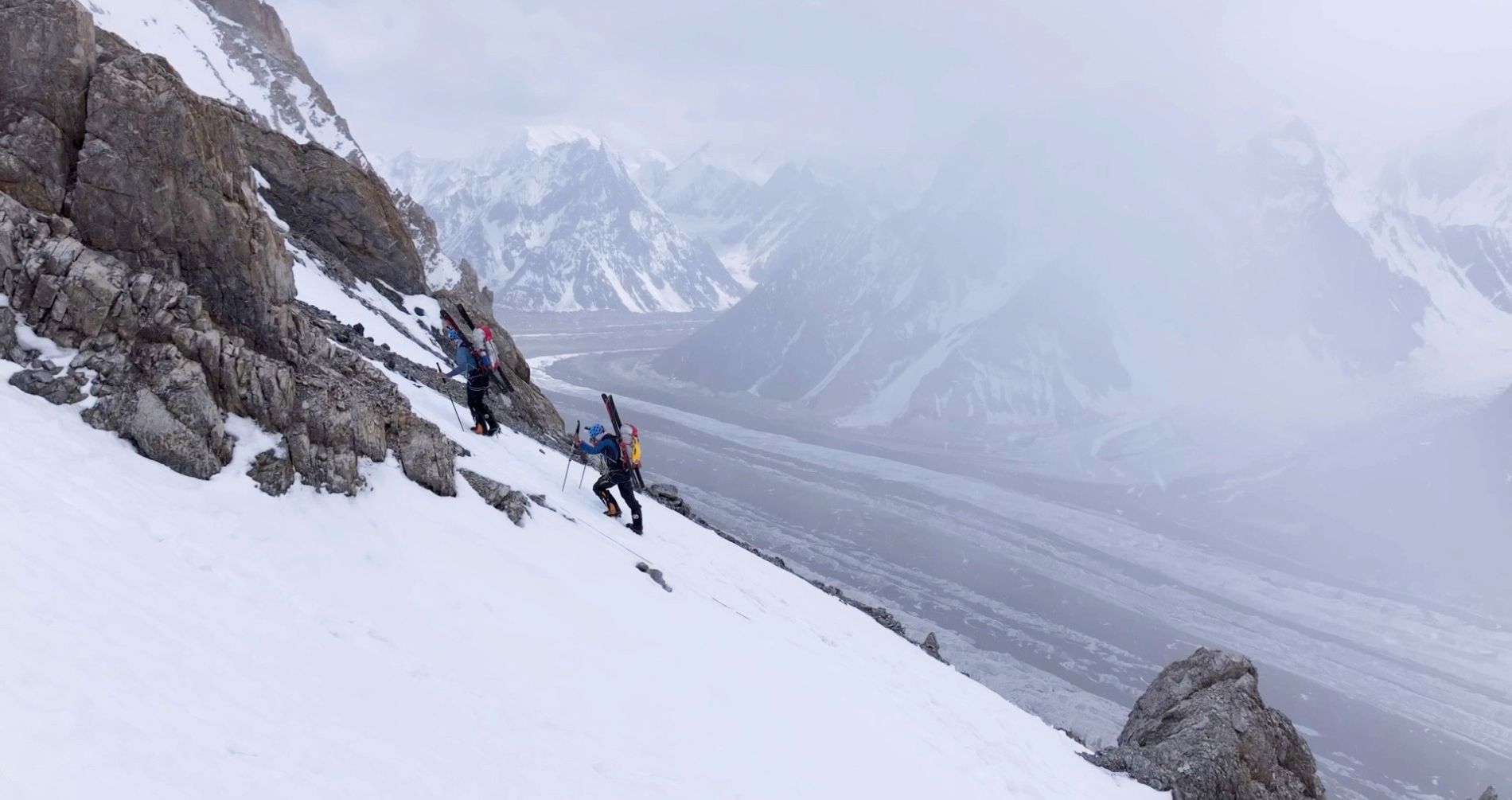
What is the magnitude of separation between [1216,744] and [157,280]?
19156 millimetres

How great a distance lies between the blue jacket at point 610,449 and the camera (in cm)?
1662

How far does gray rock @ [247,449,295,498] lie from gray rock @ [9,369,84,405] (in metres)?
1.86

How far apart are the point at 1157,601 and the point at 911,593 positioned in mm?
28621

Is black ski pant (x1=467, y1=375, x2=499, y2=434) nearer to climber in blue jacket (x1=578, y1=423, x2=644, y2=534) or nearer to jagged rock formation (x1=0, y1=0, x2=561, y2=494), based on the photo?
climber in blue jacket (x1=578, y1=423, x2=644, y2=534)

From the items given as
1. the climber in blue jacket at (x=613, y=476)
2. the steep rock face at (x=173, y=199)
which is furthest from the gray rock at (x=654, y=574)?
A: the steep rock face at (x=173, y=199)

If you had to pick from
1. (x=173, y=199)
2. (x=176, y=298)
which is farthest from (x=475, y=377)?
(x=176, y=298)

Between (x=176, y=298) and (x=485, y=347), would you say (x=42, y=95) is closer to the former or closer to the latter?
(x=176, y=298)

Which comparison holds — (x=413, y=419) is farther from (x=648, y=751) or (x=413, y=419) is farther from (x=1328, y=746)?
(x=1328, y=746)

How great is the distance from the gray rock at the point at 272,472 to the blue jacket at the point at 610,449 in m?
7.17

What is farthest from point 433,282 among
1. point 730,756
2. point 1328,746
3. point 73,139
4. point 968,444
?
point 968,444

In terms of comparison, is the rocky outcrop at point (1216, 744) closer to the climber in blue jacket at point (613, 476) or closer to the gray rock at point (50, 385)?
the climber in blue jacket at point (613, 476)

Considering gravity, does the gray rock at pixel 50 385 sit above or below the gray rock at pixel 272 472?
above

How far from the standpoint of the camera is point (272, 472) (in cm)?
958

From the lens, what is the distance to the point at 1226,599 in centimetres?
8738
